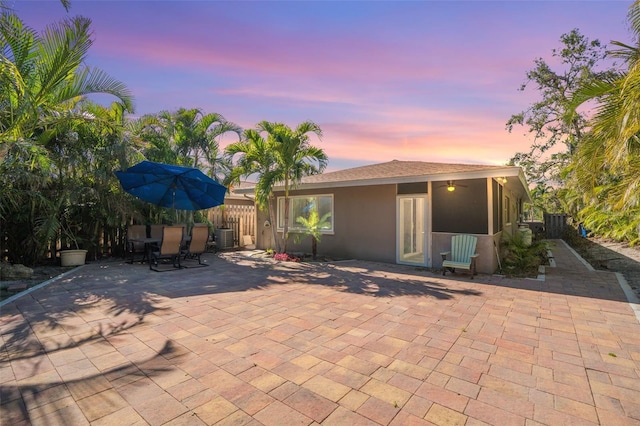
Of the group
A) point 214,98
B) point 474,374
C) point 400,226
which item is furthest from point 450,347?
point 214,98

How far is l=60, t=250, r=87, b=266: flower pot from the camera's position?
340 inches

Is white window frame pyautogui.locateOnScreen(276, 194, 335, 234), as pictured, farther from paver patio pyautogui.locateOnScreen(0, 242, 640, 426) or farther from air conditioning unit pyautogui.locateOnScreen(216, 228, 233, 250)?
paver patio pyautogui.locateOnScreen(0, 242, 640, 426)

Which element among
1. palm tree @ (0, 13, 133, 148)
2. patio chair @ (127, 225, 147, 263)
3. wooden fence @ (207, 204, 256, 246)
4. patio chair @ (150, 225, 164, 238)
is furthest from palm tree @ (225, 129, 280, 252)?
palm tree @ (0, 13, 133, 148)

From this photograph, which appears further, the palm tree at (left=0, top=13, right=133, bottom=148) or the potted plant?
the potted plant

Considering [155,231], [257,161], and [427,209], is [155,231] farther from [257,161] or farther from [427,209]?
[427,209]

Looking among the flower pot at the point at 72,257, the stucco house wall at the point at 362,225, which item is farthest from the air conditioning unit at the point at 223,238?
the flower pot at the point at 72,257

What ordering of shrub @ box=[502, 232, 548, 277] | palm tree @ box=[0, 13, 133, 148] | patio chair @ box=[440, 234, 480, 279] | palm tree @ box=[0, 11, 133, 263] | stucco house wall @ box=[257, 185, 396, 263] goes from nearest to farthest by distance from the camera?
palm tree @ box=[0, 13, 133, 148] → palm tree @ box=[0, 11, 133, 263] → patio chair @ box=[440, 234, 480, 279] → shrub @ box=[502, 232, 548, 277] → stucco house wall @ box=[257, 185, 396, 263]

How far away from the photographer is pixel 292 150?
9914 millimetres

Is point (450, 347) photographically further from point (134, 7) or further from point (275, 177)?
point (134, 7)

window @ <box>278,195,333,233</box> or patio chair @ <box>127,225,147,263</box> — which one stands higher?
window @ <box>278,195,333,233</box>

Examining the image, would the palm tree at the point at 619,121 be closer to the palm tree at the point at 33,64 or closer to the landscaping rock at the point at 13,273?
the palm tree at the point at 33,64

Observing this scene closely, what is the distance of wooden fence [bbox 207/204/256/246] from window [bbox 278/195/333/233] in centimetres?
213

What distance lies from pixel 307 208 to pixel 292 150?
9.35 ft

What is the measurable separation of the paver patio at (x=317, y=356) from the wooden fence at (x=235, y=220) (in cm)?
771
